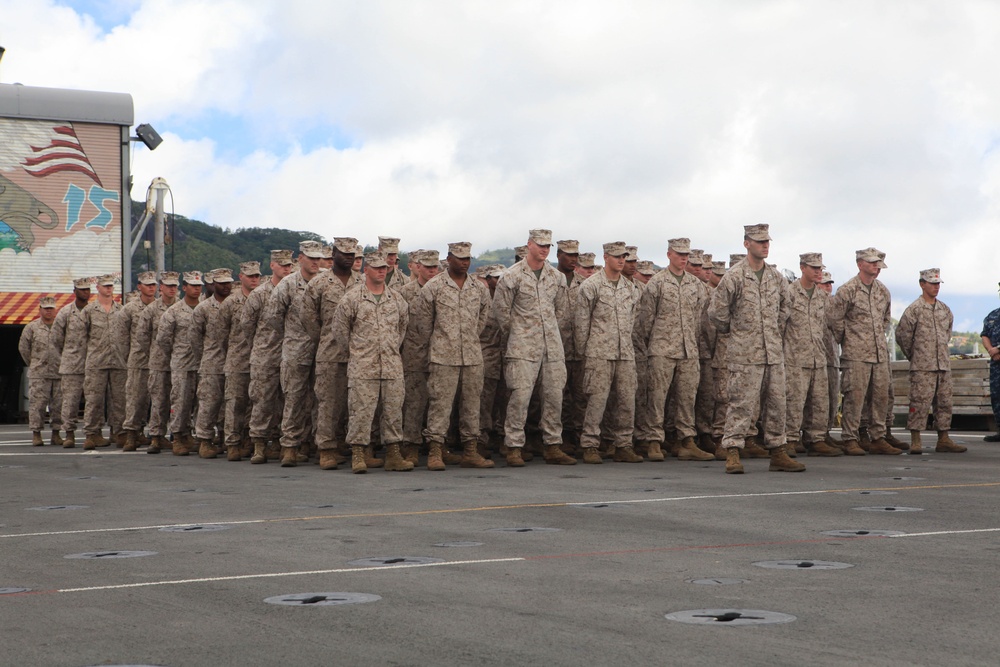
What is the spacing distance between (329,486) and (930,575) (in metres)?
5.51

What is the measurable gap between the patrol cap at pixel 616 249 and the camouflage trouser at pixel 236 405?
4.17 meters

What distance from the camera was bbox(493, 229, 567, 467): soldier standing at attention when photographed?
38.6 ft

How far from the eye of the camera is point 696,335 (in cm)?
1317

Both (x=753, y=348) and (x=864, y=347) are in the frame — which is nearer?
(x=753, y=348)

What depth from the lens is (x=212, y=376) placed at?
551 inches

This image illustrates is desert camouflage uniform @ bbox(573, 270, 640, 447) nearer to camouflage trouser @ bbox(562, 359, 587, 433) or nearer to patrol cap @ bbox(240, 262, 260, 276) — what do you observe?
camouflage trouser @ bbox(562, 359, 587, 433)

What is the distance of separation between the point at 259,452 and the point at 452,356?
8.20ft

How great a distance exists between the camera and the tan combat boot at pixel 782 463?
10523 mm

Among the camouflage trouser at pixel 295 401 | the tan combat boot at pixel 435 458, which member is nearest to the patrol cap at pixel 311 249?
the camouflage trouser at pixel 295 401

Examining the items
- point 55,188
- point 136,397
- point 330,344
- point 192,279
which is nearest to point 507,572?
point 330,344

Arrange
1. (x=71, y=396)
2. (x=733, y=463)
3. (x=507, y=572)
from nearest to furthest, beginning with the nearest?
(x=507, y=572), (x=733, y=463), (x=71, y=396)

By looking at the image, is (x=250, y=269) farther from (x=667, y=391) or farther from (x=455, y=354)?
(x=667, y=391)

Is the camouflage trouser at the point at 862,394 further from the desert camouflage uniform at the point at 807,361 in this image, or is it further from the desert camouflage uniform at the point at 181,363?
the desert camouflage uniform at the point at 181,363

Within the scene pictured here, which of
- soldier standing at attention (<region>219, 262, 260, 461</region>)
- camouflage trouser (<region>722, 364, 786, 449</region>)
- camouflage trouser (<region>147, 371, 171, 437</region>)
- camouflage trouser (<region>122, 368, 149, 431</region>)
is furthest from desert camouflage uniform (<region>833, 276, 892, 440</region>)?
camouflage trouser (<region>122, 368, 149, 431</region>)
